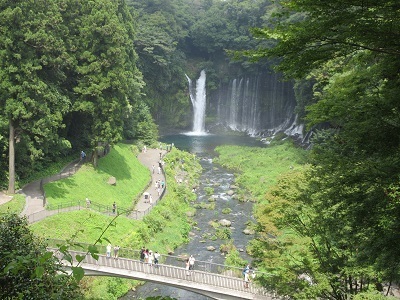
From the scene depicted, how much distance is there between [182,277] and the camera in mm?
21016

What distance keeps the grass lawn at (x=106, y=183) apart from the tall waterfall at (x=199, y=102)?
41909 millimetres

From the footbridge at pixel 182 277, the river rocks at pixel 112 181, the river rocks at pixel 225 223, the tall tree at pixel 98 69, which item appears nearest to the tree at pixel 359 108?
the footbridge at pixel 182 277

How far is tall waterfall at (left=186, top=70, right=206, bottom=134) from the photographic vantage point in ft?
285

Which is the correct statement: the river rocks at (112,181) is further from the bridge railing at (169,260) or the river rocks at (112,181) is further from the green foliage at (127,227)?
the bridge railing at (169,260)

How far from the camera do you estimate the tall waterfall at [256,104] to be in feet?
269

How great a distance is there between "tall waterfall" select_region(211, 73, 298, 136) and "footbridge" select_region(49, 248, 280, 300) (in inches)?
2381

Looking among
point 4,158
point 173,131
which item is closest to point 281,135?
point 173,131

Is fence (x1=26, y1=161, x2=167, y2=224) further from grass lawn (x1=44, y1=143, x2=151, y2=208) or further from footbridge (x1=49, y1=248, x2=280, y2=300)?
footbridge (x1=49, y1=248, x2=280, y2=300)

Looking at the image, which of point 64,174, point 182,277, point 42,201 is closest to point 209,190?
point 64,174

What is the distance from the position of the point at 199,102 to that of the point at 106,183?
177 feet

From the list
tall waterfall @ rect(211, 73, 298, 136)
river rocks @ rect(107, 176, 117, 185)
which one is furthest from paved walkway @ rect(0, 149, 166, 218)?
tall waterfall @ rect(211, 73, 298, 136)

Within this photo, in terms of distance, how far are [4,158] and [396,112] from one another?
94.3 ft

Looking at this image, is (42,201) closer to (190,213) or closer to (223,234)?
(190,213)

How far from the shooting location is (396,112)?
28.7ft
